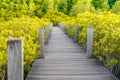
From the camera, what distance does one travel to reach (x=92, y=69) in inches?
330

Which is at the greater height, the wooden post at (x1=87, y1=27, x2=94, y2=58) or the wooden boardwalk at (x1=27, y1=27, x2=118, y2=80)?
the wooden post at (x1=87, y1=27, x2=94, y2=58)

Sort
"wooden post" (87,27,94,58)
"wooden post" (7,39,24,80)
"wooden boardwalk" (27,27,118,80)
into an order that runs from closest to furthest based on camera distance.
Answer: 1. "wooden post" (7,39,24,80)
2. "wooden boardwalk" (27,27,118,80)
3. "wooden post" (87,27,94,58)

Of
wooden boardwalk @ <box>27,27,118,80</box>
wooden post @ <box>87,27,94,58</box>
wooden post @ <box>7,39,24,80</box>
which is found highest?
wooden post @ <box>7,39,24,80</box>

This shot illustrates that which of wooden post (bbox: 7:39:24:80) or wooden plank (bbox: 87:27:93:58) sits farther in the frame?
wooden plank (bbox: 87:27:93:58)

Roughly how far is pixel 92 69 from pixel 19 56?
394 centimetres

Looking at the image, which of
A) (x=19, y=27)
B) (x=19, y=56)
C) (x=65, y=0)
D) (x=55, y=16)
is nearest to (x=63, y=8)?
(x=65, y=0)

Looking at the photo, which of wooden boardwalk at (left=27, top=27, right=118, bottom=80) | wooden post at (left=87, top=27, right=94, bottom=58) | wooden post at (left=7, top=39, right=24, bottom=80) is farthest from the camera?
wooden post at (left=87, top=27, right=94, bottom=58)

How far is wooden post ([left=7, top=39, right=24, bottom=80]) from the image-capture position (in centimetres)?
462

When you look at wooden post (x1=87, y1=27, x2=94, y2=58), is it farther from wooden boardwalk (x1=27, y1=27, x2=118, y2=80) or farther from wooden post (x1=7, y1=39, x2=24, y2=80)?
wooden post (x1=7, y1=39, x2=24, y2=80)

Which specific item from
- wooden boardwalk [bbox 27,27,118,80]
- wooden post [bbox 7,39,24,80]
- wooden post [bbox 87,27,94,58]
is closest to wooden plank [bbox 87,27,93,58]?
wooden post [bbox 87,27,94,58]

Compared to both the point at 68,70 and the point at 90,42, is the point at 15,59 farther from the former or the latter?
the point at 90,42

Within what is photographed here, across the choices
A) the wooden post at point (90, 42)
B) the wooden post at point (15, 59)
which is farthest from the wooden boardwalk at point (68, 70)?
the wooden post at point (15, 59)

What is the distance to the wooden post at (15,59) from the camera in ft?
15.2

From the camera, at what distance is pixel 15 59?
15.6 ft
